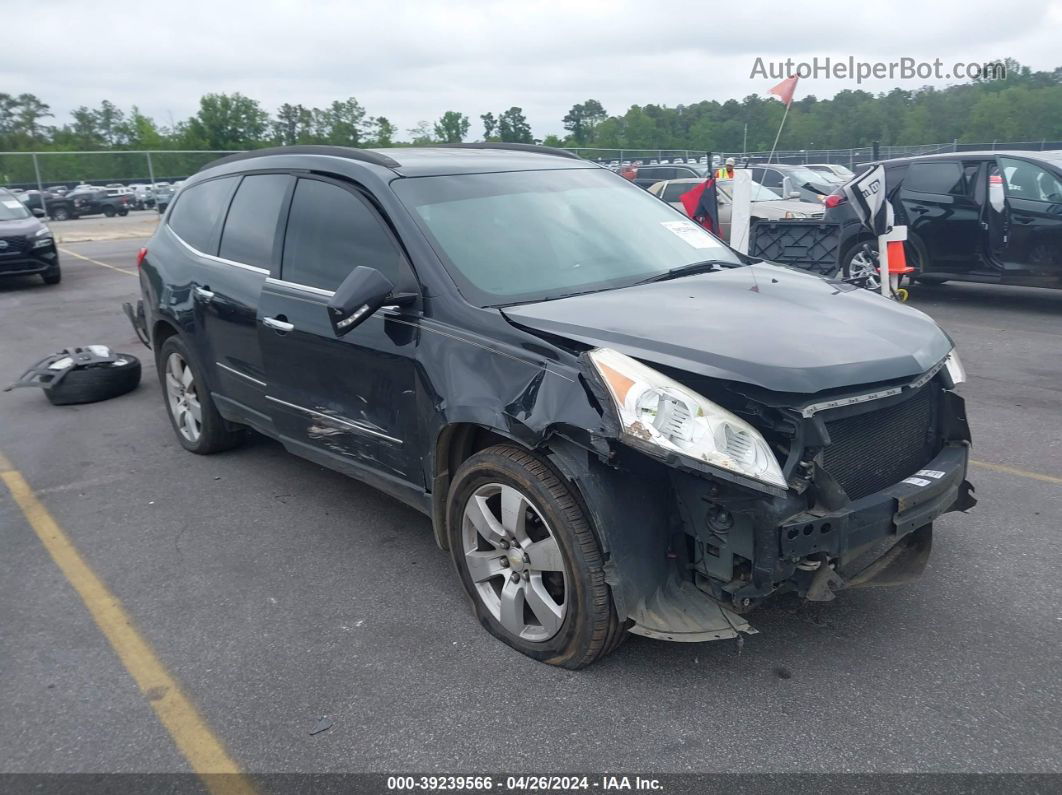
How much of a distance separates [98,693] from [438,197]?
2.36 meters

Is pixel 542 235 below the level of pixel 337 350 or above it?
above

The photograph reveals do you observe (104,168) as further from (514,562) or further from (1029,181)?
(514,562)

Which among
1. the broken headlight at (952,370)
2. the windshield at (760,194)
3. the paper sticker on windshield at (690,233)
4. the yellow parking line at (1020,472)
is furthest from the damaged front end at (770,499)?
the windshield at (760,194)

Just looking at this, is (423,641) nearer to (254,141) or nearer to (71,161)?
(71,161)

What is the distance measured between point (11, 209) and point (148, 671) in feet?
45.8

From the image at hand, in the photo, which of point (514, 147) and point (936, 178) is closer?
point (514, 147)

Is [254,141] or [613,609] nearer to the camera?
[613,609]

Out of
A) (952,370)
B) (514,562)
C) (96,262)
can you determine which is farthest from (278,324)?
(96,262)

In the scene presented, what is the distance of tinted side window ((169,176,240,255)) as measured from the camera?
504 cm

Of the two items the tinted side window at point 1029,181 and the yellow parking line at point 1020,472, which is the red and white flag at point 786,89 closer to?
the tinted side window at point 1029,181

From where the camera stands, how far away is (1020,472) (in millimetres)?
4812

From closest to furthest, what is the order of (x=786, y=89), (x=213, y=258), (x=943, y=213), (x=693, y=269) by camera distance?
(x=693, y=269), (x=213, y=258), (x=786, y=89), (x=943, y=213)

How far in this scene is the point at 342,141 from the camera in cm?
5250

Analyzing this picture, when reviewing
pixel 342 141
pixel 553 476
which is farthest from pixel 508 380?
pixel 342 141
